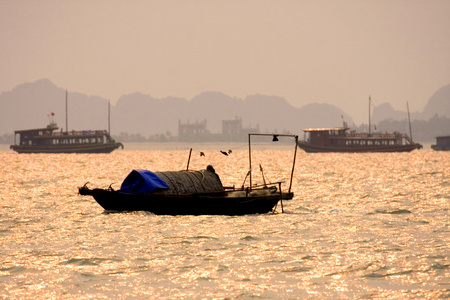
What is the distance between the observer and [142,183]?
27.0 meters

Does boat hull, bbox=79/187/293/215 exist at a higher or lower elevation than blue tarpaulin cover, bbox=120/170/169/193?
lower

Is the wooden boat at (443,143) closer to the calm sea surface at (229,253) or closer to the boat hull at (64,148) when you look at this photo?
the boat hull at (64,148)

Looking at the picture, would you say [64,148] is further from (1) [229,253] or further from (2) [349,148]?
(1) [229,253]

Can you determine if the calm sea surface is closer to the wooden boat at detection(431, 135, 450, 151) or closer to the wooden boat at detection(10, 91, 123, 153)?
the wooden boat at detection(10, 91, 123, 153)

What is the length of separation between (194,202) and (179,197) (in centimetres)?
67

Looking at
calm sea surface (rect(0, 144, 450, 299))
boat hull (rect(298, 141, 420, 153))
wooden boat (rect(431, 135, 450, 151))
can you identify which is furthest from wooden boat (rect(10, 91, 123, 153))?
calm sea surface (rect(0, 144, 450, 299))

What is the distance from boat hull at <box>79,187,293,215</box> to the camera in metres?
26.4

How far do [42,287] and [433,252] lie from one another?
1111cm

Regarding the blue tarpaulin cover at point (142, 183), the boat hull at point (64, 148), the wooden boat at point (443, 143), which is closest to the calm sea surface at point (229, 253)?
the blue tarpaulin cover at point (142, 183)

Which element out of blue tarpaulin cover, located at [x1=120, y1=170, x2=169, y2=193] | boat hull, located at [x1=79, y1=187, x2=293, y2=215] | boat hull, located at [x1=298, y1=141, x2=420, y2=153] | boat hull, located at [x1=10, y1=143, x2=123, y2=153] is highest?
boat hull, located at [x1=10, y1=143, x2=123, y2=153]

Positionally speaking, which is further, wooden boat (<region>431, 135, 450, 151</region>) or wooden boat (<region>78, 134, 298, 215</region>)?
wooden boat (<region>431, 135, 450, 151</region>)

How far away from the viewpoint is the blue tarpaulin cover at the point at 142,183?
2655 centimetres

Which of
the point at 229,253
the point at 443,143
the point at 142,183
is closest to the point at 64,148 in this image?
the point at 443,143

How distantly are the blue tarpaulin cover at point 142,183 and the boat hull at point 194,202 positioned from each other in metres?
0.37
